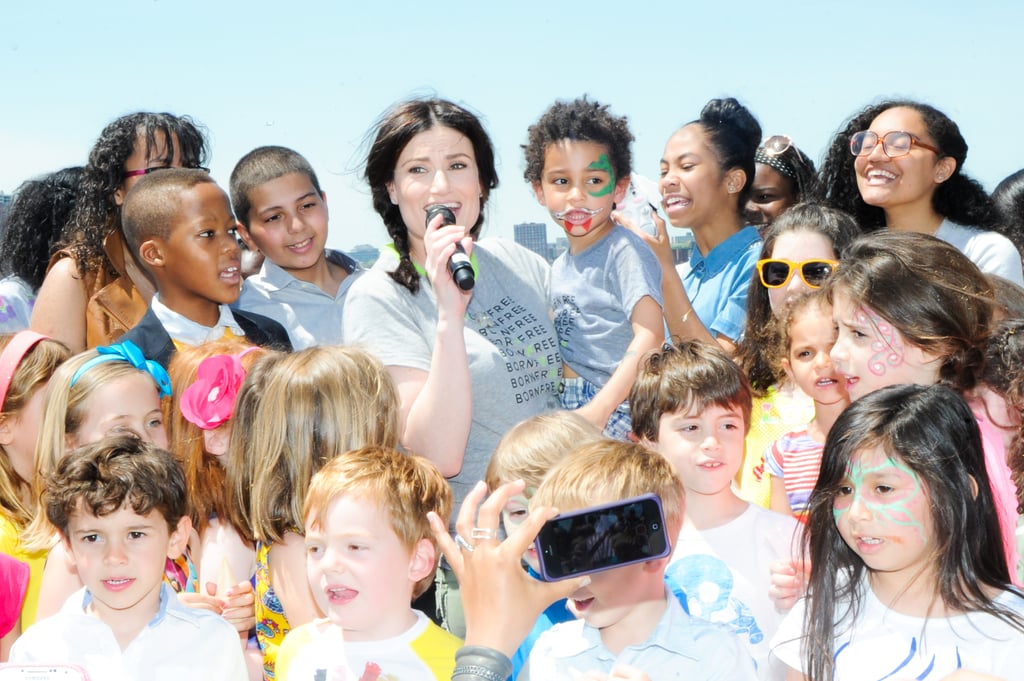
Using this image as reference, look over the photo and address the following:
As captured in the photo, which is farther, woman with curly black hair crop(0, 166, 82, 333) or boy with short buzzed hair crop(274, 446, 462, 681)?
woman with curly black hair crop(0, 166, 82, 333)

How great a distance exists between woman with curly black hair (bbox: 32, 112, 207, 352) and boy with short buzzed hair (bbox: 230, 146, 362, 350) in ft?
1.26

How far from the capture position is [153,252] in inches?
161

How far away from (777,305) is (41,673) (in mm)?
2682

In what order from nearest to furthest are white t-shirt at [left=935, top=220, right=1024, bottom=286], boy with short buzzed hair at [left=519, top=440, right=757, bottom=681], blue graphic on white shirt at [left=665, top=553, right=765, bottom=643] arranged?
boy with short buzzed hair at [left=519, top=440, right=757, bottom=681], blue graphic on white shirt at [left=665, top=553, right=765, bottom=643], white t-shirt at [left=935, top=220, right=1024, bottom=286]

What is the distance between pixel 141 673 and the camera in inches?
98.3

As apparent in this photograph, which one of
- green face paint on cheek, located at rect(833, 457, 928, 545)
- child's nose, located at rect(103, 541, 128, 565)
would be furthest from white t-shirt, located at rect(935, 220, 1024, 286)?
child's nose, located at rect(103, 541, 128, 565)

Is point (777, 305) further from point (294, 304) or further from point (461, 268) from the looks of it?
point (294, 304)

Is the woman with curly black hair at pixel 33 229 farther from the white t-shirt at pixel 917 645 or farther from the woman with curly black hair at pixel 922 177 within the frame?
the white t-shirt at pixel 917 645

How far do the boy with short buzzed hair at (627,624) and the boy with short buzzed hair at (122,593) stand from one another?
0.87m

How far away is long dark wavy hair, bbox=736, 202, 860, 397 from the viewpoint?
12.4ft

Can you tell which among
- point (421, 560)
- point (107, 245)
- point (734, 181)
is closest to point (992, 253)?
point (734, 181)

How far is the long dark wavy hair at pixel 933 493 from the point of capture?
2.18 m

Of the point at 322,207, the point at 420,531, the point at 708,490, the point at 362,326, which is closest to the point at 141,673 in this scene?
the point at 420,531

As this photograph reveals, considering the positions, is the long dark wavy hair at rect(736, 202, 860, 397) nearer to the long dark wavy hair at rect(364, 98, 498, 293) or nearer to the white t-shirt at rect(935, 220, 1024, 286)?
the white t-shirt at rect(935, 220, 1024, 286)
